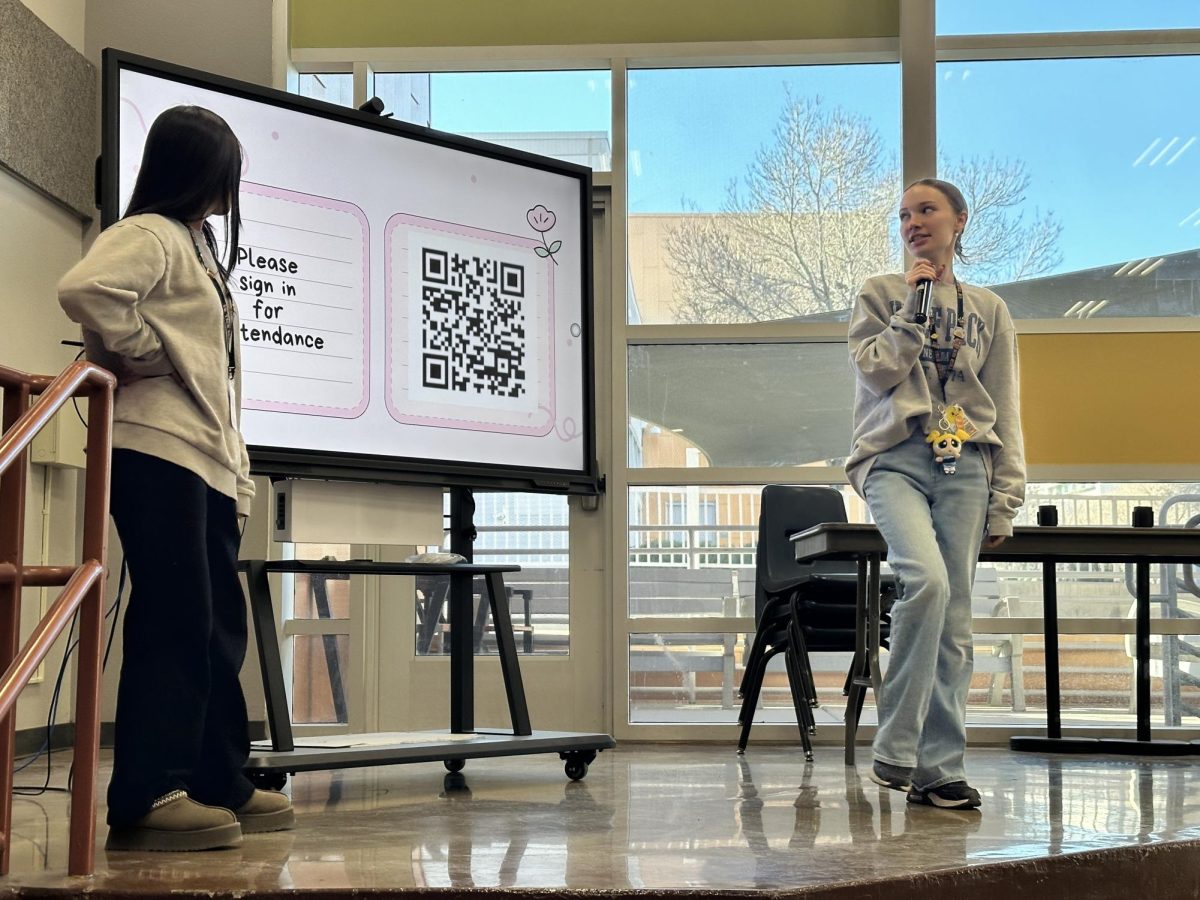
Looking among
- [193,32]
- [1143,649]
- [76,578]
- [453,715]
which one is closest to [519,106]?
[193,32]

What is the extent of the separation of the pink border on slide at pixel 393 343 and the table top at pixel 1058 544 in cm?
83

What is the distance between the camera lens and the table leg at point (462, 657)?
348 cm

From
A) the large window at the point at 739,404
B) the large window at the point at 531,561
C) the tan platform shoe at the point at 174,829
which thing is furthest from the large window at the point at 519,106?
the tan platform shoe at the point at 174,829

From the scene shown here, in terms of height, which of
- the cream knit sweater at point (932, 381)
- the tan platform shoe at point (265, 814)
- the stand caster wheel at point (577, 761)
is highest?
the cream knit sweater at point (932, 381)

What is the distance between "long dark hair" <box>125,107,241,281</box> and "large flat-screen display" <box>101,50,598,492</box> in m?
0.85

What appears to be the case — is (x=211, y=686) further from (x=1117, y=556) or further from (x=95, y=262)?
(x=1117, y=556)

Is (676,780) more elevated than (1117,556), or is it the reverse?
(1117,556)

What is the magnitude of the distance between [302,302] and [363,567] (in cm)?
73

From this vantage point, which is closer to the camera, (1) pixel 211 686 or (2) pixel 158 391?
(2) pixel 158 391

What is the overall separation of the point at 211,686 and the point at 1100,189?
13.2 ft

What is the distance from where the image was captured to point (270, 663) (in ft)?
9.89

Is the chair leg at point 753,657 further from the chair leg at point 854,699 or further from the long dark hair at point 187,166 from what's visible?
the long dark hair at point 187,166

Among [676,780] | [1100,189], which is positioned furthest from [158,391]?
[1100,189]

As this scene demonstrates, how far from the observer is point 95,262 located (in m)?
2.03
